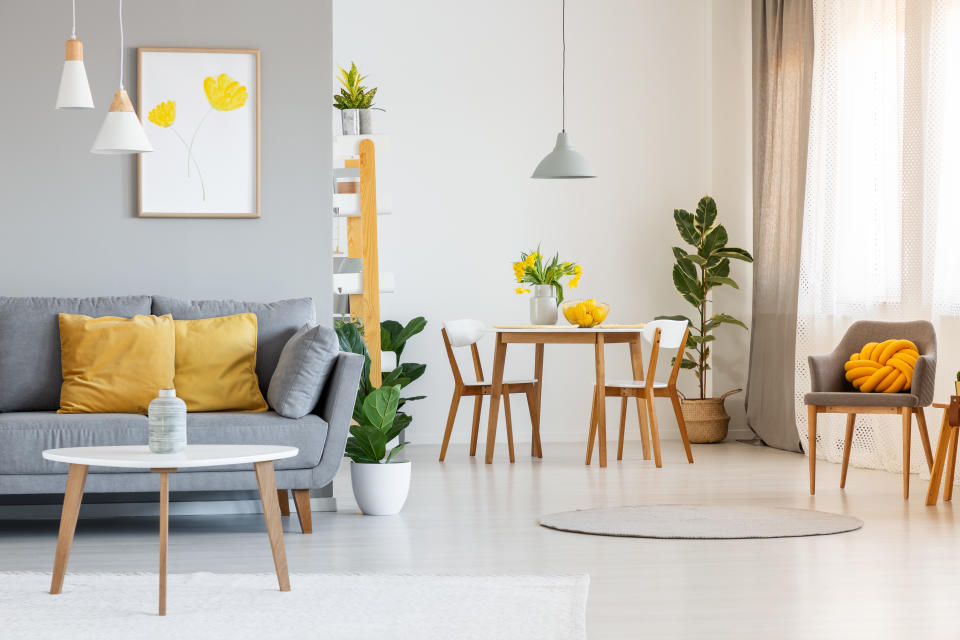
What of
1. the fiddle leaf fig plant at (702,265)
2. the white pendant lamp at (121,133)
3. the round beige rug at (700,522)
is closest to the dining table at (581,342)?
the fiddle leaf fig plant at (702,265)

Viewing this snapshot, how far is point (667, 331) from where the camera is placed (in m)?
6.45

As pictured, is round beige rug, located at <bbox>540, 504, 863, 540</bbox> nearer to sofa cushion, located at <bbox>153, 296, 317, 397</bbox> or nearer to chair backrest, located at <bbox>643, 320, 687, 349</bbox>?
A: sofa cushion, located at <bbox>153, 296, 317, 397</bbox>

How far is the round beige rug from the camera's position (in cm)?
412

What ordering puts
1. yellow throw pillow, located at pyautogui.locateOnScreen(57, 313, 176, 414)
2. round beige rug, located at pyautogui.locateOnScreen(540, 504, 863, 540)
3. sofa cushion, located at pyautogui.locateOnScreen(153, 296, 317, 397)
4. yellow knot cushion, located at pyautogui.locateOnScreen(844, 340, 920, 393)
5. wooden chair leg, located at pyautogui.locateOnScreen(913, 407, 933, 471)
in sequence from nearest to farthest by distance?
1. round beige rug, located at pyautogui.locateOnScreen(540, 504, 863, 540)
2. yellow throw pillow, located at pyautogui.locateOnScreen(57, 313, 176, 414)
3. sofa cushion, located at pyautogui.locateOnScreen(153, 296, 317, 397)
4. wooden chair leg, located at pyautogui.locateOnScreen(913, 407, 933, 471)
5. yellow knot cushion, located at pyautogui.locateOnScreen(844, 340, 920, 393)

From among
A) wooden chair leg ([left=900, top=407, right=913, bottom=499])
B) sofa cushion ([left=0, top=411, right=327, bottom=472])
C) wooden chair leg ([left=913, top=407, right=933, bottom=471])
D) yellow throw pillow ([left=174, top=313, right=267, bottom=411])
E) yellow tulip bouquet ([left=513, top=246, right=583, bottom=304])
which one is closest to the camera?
sofa cushion ([left=0, top=411, right=327, bottom=472])

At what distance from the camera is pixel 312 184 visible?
4957 mm

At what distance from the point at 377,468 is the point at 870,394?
88.5 inches

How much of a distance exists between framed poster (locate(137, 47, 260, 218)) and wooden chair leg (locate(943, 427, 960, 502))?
3089mm

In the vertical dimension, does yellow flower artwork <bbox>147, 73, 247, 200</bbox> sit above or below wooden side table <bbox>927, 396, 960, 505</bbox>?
above

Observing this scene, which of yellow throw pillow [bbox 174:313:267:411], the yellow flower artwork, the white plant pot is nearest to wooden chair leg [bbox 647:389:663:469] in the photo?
the white plant pot

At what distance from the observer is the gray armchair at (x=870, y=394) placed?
5.00 metres

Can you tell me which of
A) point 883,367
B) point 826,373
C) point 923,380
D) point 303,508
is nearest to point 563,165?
point 826,373

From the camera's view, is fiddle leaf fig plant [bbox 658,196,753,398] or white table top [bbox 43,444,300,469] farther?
fiddle leaf fig plant [bbox 658,196,753,398]

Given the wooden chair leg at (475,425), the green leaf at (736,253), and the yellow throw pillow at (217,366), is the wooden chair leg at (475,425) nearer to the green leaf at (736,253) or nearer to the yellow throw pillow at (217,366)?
the green leaf at (736,253)
